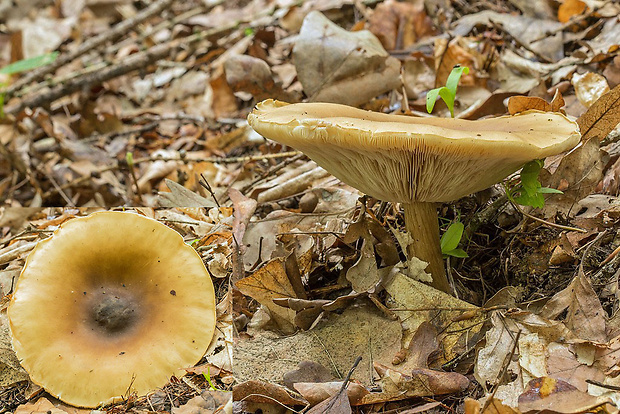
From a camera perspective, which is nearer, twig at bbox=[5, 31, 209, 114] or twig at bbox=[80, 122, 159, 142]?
twig at bbox=[80, 122, 159, 142]

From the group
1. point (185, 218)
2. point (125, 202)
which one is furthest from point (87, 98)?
point (185, 218)

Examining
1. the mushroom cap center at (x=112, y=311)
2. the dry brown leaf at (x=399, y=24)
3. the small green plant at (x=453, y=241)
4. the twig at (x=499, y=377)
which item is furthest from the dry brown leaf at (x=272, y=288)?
the dry brown leaf at (x=399, y=24)

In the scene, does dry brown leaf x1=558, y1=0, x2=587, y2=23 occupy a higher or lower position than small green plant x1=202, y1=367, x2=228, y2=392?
higher

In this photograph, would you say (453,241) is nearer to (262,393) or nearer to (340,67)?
(262,393)

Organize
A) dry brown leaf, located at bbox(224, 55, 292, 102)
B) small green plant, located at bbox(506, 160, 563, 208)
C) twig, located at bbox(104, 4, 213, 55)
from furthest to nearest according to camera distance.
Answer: twig, located at bbox(104, 4, 213, 55) → dry brown leaf, located at bbox(224, 55, 292, 102) → small green plant, located at bbox(506, 160, 563, 208)

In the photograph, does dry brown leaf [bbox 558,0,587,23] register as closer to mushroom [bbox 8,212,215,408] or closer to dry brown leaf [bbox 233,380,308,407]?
mushroom [bbox 8,212,215,408]

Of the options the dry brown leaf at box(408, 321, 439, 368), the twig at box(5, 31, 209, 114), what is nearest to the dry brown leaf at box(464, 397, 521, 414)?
the dry brown leaf at box(408, 321, 439, 368)

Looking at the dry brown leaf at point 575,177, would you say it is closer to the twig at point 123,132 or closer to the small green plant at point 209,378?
the small green plant at point 209,378
